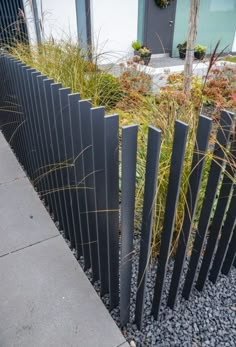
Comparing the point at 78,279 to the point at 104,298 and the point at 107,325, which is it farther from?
the point at 107,325

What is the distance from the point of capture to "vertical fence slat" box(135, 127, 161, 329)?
2.71 ft

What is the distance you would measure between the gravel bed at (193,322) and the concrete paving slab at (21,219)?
0.72m

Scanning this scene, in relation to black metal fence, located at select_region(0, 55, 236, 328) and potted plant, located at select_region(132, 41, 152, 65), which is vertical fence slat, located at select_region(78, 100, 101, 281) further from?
potted plant, located at select_region(132, 41, 152, 65)

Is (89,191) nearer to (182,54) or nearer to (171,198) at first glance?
(171,198)

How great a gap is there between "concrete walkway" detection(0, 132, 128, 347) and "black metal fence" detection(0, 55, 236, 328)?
100 millimetres

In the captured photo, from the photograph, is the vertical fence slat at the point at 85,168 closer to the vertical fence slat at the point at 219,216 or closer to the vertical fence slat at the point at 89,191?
the vertical fence slat at the point at 89,191

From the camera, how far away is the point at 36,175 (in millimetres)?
2295

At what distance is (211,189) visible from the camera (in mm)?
1088

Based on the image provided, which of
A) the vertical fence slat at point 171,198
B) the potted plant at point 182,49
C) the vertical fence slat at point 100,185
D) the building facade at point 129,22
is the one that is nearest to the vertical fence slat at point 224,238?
the vertical fence slat at point 171,198

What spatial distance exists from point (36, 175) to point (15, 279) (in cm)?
95

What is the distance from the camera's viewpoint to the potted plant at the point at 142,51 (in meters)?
7.53

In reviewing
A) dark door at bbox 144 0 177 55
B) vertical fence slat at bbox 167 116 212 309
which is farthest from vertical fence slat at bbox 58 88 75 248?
dark door at bbox 144 0 177 55

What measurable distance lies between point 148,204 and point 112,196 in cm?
17

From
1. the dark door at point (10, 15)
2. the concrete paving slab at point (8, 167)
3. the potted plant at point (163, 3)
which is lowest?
the concrete paving slab at point (8, 167)
